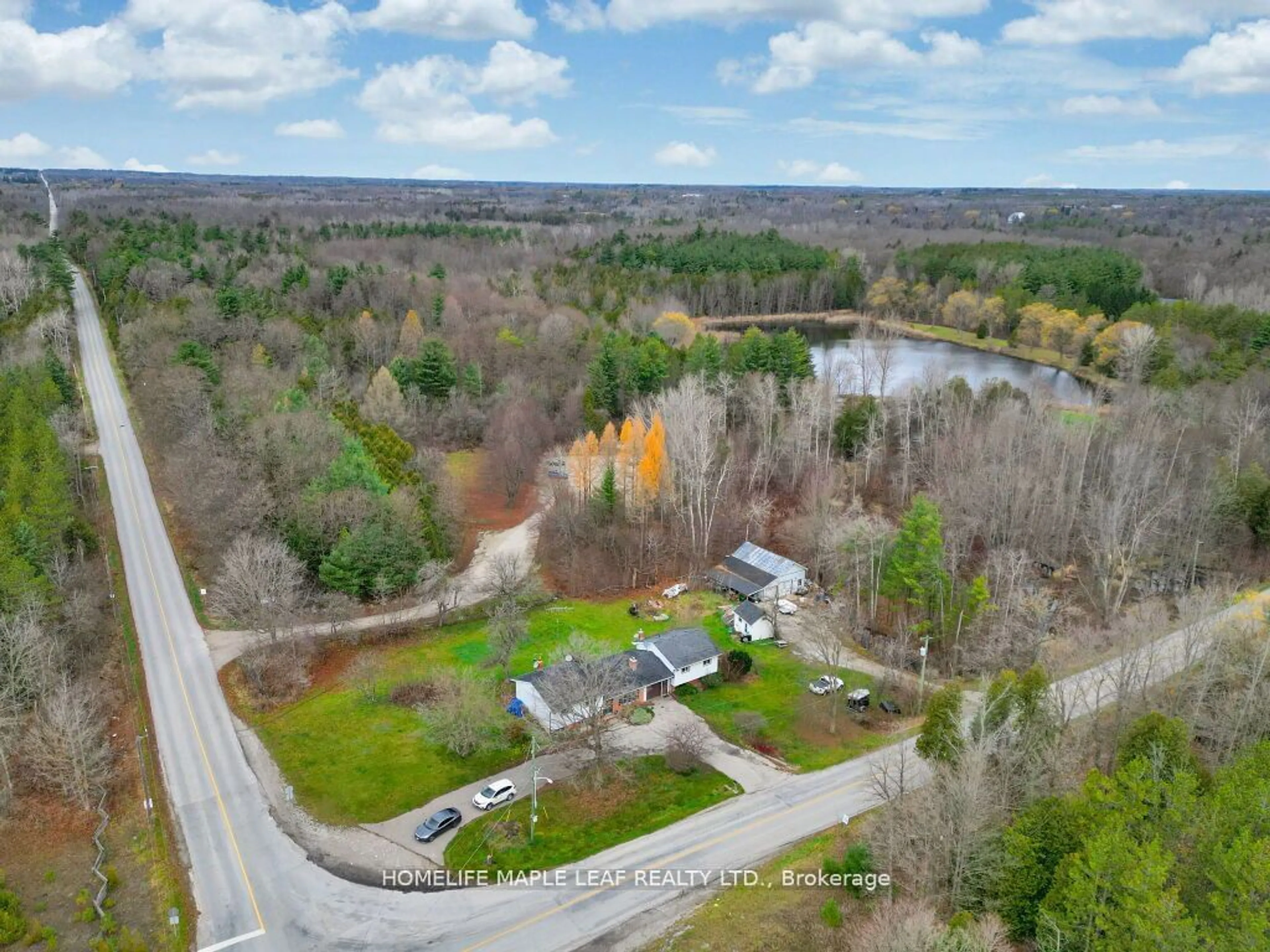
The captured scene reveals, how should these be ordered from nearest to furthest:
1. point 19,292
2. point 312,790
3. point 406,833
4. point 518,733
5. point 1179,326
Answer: point 406,833, point 312,790, point 518,733, point 1179,326, point 19,292

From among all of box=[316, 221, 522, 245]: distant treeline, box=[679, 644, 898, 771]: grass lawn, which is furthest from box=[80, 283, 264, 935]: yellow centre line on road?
box=[316, 221, 522, 245]: distant treeline

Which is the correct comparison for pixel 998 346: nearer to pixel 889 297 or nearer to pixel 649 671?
pixel 889 297

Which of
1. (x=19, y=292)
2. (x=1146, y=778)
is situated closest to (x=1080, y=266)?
(x=1146, y=778)

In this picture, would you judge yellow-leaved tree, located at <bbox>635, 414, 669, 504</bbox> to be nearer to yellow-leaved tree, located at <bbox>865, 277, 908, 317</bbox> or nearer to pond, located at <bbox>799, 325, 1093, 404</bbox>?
pond, located at <bbox>799, 325, 1093, 404</bbox>

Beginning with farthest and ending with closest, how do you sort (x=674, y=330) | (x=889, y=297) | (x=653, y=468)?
(x=889, y=297), (x=674, y=330), (x=653, y=468)

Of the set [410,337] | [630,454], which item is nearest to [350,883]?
[630,454]

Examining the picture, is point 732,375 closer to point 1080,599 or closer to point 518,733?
point 1080,599
